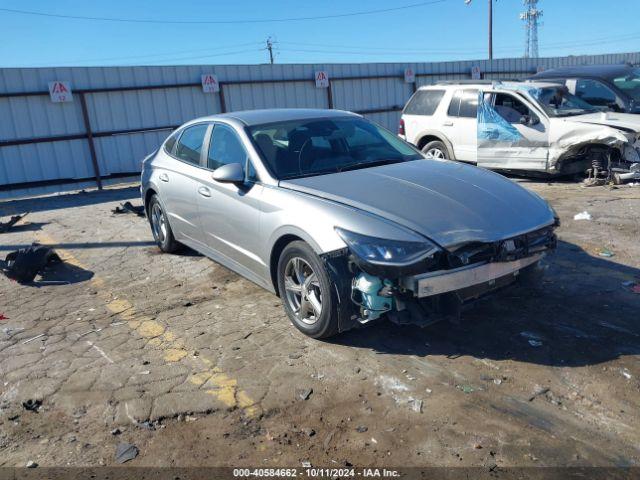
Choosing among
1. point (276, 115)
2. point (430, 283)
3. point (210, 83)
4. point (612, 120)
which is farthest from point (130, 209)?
point (612, 120)

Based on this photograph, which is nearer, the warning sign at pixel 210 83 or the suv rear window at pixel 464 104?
the suv rear window at pixel 464 104

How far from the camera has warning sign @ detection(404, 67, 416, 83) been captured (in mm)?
17891

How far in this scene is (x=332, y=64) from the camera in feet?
53.8

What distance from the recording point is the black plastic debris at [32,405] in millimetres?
3588

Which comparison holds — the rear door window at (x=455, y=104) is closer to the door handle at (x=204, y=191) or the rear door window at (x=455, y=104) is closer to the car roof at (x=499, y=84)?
the car roof at (x=499, y=84)

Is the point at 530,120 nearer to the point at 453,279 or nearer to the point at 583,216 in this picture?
the point at 583,216

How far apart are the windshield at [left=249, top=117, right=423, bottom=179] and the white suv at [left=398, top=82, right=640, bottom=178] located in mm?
5104

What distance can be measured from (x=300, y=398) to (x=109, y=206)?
328 inches

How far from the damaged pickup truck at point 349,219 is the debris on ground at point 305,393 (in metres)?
0.53

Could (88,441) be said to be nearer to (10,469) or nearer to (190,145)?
(10,469)

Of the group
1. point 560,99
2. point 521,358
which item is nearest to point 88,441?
point 521,358

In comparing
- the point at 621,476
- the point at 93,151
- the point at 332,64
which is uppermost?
the point at 332,64

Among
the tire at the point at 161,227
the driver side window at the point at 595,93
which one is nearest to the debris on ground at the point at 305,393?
the tire at the point at 161,227

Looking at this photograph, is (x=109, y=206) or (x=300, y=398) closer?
(x=300, y=398)
